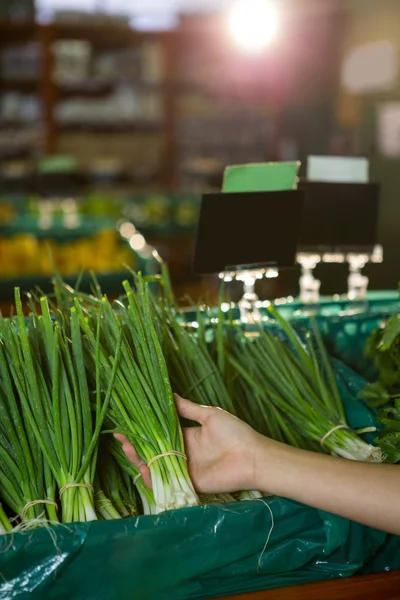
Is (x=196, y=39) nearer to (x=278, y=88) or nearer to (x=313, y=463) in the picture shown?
(x=278, y=88)

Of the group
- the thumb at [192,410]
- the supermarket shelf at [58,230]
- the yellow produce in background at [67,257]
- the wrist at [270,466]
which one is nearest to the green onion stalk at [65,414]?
the thumb at [192,410]

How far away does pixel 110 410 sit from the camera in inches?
44.1

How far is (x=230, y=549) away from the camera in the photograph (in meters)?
1.01

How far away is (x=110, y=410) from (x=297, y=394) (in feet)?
1.13

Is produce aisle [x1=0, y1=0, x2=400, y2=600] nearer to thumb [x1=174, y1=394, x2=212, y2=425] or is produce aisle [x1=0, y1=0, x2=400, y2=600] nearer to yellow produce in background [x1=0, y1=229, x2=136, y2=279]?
thumb [x1=174, y1=394, x2=212, y2=425]

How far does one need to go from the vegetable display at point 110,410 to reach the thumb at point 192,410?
31mm

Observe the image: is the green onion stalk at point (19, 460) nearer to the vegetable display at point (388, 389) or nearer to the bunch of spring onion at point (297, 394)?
the bunch of spring onion at point (297, 394)

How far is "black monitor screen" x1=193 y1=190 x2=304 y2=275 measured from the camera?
4.91 feet

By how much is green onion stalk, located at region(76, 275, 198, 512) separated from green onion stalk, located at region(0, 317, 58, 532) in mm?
120

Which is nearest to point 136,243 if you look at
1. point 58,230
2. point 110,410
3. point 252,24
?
point 58,230

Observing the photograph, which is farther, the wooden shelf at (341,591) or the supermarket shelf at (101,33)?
the supermarket shelf at (101,33)

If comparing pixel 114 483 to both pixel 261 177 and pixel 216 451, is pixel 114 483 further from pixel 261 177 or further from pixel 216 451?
pixel 261 177

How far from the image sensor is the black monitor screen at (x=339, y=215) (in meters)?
1.85

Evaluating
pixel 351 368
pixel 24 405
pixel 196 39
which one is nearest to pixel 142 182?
pixel 196 39
